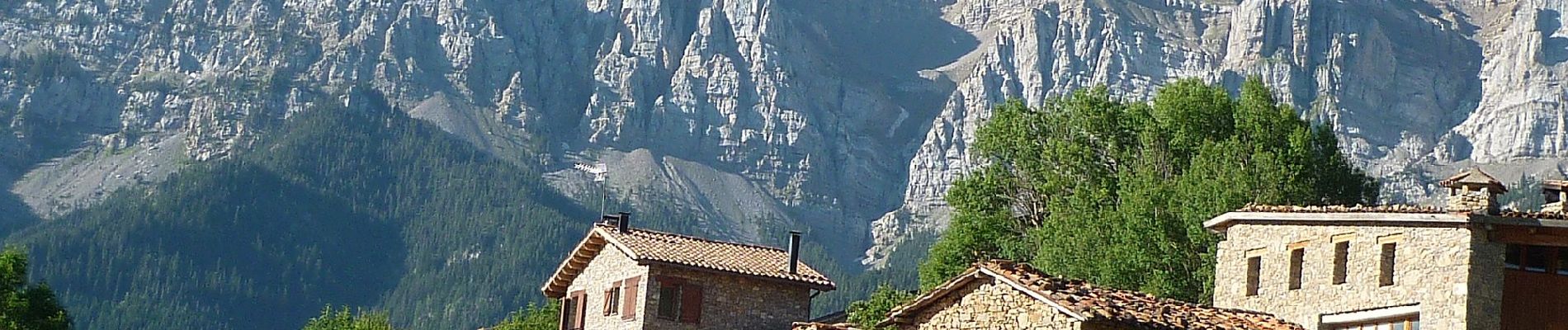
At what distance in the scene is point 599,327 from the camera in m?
58.8

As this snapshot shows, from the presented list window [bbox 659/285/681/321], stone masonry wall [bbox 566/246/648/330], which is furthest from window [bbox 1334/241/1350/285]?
stone masonry wall [bbox 566/246/648/330]

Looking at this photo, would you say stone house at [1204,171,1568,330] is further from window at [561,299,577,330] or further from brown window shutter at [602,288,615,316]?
window at [561,299,577,330]

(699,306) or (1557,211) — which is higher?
(1557,211)

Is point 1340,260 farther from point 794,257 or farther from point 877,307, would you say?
point 877,307

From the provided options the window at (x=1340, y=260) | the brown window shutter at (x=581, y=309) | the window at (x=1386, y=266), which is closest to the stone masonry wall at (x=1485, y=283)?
the window at (x=1386, y=266)

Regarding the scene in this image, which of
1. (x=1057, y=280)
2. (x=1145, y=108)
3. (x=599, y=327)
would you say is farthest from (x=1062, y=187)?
(x=1057, y=280)

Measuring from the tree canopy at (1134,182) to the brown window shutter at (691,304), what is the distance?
11.3 m

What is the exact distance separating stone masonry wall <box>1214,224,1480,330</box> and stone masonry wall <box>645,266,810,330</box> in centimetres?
1543

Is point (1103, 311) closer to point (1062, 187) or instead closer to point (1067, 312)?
point (1067, 312)

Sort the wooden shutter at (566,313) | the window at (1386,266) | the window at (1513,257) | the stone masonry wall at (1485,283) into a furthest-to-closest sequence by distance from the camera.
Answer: the wooden shutter at (566,313), the window at (1386,266), the window at (1513,257), the stone masonry wall at (1485,283)

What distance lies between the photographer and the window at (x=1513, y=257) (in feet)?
124

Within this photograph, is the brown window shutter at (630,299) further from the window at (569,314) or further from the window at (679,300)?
the window at (569,314)

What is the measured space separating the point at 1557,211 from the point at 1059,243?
24.2 m

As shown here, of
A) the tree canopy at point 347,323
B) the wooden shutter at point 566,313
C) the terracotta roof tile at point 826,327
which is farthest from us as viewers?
the tree canopy at point 347,323
